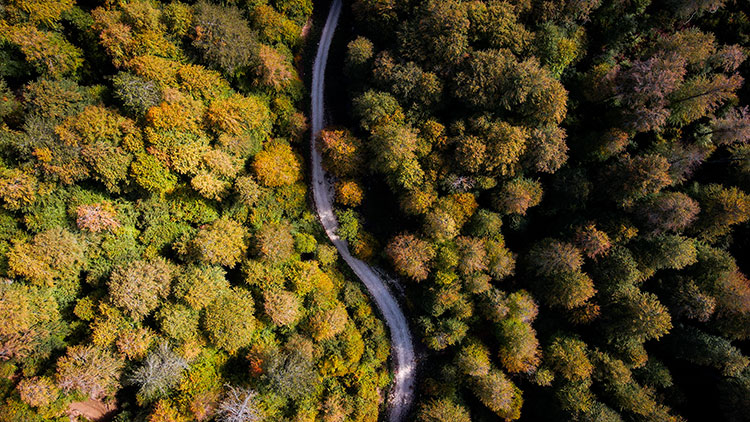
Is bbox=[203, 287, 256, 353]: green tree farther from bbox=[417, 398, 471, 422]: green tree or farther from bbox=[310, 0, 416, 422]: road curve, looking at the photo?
bbox=[417, 398, 471, 422]: green tree

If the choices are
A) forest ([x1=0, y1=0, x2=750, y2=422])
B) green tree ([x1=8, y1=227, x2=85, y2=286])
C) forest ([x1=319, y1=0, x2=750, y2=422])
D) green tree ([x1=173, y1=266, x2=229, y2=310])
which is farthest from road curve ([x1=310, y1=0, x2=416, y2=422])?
green tree ([x1=8, y1=227, x2=85, y2=286])

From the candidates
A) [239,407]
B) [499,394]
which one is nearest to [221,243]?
[239,407]

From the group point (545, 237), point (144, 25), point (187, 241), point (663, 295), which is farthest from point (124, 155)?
point (663, 295)

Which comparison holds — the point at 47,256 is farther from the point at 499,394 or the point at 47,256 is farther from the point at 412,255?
the point at 499,394

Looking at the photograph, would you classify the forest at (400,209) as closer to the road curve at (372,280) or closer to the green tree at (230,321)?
the green tree at (230,321)

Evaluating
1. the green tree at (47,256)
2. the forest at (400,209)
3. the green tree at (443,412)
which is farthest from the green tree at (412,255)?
the green tree at (47,256)

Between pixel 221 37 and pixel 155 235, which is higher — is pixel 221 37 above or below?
above
